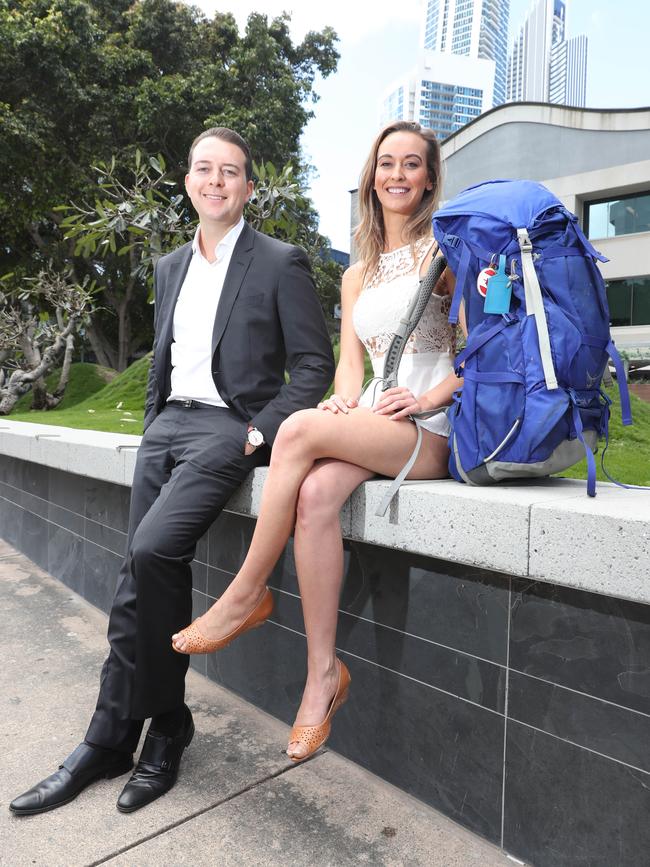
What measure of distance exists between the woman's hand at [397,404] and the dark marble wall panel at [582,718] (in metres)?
0.80

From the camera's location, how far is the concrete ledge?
1627 mm

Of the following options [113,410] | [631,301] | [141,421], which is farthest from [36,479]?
[631,301]

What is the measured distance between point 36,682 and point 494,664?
2.16 metres

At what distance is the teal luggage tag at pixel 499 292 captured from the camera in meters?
1.93

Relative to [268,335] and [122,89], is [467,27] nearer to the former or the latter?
[122,89]

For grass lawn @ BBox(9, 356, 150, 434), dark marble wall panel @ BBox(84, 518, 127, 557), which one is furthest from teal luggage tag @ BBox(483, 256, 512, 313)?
grass lawn @ BBox(9, 356, 150, 434)

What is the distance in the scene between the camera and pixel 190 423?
2689 mm

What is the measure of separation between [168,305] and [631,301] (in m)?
25.3

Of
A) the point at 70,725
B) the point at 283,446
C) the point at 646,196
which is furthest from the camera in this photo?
the point at 646,196

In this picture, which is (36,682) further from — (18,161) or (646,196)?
(646,196)

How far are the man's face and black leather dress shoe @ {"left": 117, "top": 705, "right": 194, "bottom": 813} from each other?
1874mm

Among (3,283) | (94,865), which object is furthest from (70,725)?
(3,283)

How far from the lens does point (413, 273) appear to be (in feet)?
8.52

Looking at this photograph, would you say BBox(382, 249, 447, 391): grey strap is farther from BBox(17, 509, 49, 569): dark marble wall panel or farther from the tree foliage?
the tree foliage
